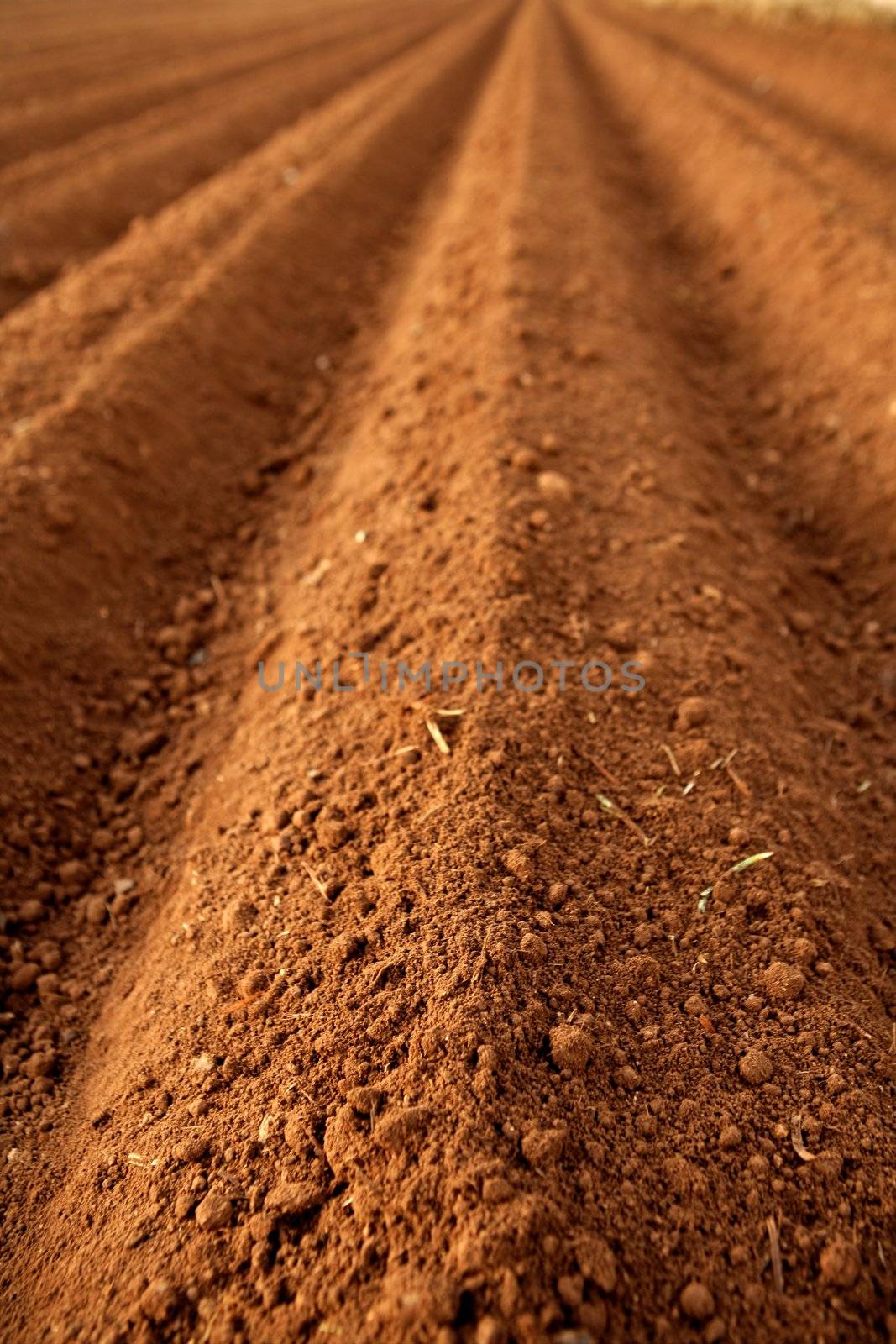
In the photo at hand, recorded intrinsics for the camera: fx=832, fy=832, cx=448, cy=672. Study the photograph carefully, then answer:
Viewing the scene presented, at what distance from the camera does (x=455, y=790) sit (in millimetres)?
2342

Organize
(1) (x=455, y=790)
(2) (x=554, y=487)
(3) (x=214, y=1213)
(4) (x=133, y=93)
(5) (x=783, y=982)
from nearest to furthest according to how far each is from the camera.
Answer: (3) (x=214, y=1213)
(5) (x=783, y=982)
(1) (x=455, y=790)
(2) (x=554, y=487)
(4) (x=133, y=93)

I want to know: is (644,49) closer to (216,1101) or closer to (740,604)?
(740,604)

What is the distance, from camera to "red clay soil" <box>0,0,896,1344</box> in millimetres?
1602

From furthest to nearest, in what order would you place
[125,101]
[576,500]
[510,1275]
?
[125,101]
[576,500]
[510,1275]

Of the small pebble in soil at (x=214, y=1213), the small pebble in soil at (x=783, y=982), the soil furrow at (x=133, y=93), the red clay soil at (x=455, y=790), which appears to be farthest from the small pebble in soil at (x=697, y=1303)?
the soil furrow at (x=133, y=93)

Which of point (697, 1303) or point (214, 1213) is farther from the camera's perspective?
point (214, 1213)

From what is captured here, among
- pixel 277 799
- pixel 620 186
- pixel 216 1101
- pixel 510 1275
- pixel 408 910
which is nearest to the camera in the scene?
pixel 510 1275

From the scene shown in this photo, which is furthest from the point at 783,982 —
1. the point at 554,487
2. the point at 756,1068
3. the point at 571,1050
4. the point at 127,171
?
the point at 127,171

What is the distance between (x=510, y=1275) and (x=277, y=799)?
1.46 m

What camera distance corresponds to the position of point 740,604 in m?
3.19

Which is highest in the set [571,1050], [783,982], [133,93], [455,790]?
[133,93]

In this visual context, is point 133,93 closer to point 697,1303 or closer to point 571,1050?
point 571,1050

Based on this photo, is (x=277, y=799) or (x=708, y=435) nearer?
(x=277, y=799)

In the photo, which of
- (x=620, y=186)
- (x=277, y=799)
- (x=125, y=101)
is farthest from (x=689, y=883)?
(x=125, y=101)
